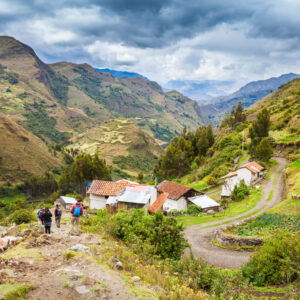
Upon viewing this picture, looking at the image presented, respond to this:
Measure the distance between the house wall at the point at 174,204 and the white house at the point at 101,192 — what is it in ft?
23.6

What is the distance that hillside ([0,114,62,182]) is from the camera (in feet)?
365

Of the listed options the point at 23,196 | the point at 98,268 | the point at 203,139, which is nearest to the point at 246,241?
the point at 98,268

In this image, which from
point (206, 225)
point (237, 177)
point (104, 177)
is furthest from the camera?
point (104, 177)

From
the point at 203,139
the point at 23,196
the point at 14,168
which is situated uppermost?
the point at 203,139

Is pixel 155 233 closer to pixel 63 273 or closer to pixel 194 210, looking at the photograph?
pixel 63 273

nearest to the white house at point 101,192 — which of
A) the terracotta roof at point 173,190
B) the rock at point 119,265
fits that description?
the terracotta roof at point 173,190

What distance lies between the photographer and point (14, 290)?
20.6 feet

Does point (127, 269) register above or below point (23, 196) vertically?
above

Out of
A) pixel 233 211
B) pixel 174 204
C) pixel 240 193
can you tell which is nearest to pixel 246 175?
pixel 240 193

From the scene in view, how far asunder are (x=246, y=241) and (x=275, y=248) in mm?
7560

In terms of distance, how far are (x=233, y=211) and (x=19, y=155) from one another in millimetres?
118533

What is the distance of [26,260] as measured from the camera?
893 cm

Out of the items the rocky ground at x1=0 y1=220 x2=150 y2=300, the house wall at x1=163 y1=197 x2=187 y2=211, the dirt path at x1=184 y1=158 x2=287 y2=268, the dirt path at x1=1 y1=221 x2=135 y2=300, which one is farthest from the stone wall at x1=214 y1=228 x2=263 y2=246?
the house wall at x1=163 y1=197 x2=187 y2=211

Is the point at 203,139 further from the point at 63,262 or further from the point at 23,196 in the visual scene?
the point at 23,196
